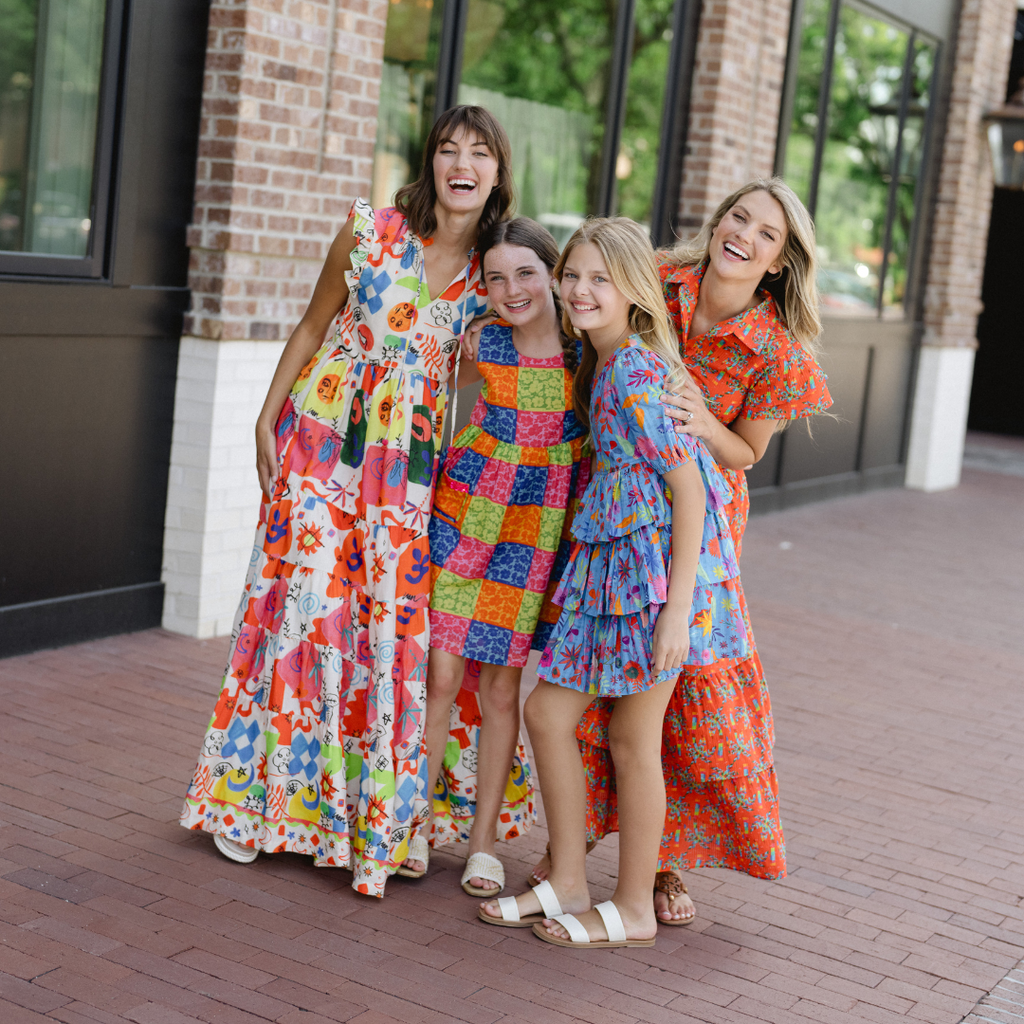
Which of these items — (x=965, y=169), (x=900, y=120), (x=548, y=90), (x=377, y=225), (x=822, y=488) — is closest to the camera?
(x=377, y=225)

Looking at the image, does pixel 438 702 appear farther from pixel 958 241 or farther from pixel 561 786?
pixel 958 241

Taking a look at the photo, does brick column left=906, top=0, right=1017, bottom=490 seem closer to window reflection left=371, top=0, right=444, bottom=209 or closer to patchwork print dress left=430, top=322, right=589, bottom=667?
window reflection left=371, top=0, right=444, bottom=209

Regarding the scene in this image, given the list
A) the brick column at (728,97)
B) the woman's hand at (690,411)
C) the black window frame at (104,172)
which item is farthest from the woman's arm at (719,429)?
the brick column at (728,97)

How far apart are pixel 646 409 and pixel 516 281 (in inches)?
18.7

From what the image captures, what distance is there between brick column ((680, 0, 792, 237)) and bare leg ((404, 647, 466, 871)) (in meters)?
5.65

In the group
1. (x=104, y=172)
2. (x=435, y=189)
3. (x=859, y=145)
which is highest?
(x=859, y=145)

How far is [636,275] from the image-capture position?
121 inches

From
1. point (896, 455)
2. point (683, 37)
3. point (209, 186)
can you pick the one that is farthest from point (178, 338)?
point (896, 455)

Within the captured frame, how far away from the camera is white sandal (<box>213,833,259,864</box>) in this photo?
11.3 ft

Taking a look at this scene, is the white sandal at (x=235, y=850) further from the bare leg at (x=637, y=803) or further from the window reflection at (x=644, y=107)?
the window reflection at (x=644, y=107)

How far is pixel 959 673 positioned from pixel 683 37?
4244 millimetres

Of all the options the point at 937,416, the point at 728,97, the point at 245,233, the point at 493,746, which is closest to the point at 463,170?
the point at 493,746

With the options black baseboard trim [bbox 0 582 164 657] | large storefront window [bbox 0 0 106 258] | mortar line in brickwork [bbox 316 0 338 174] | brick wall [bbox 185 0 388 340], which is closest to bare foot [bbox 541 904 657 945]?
black baseboard trim [bbox 0 582 164 657]

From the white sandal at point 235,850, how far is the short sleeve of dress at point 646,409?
1.41 m
